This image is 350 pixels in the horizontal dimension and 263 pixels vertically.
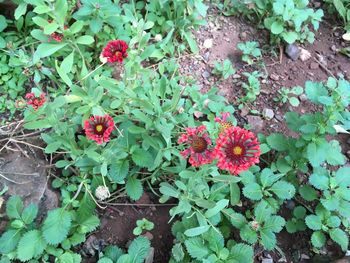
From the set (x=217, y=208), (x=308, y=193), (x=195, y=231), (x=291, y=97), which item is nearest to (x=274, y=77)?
(x=291, y=97)

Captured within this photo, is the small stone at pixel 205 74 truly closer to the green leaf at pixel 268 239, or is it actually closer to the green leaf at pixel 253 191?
the green leaf at pixel 253 191

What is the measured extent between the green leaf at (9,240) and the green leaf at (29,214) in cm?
6

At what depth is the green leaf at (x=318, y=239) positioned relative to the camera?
2.10 metres

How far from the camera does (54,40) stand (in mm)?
2287

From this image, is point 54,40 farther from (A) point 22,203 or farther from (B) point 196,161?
(B) point 196,161

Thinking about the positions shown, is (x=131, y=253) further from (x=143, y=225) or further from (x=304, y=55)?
(x=304, y=55)

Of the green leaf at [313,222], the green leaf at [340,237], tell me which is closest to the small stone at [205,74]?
the green leaf at [313,222]

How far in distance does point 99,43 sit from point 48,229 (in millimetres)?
1083

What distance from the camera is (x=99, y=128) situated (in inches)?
72.3

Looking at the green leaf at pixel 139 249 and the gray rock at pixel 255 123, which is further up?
the gray rock at pixel 255 123

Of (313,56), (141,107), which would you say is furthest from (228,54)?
(141,107)

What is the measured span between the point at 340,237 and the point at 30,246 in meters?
1.41

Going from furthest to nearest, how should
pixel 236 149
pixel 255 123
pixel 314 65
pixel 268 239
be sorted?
pixel 314 65, pixel 255 123, pixel 268 239, pixel 236 149

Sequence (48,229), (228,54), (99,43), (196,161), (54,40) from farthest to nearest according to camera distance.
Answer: (228,54), (99,43), (54,40), (48,229), (196,161)
